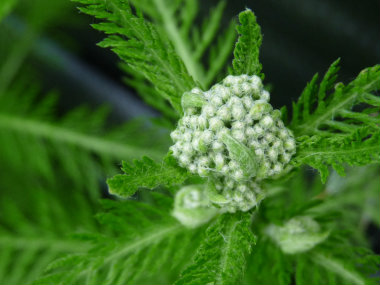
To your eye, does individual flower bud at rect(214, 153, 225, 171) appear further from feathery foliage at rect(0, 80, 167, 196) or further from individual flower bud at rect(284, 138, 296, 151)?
feathery foliage at rect(0, 80, 167, 196)

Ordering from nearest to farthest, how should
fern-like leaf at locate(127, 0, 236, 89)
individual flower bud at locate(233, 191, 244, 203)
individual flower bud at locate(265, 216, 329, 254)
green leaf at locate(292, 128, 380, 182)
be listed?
green leaf at locate(292, 128, 380, 182), individual flower bud at locate(233, 191, 244, 203), individual flower bud at locate(265, 216, 329, 254), fern-like leaf at locate(127, 0, 236, 89)

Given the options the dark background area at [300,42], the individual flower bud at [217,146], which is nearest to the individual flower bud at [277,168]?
the individual flower bud at [217,146]

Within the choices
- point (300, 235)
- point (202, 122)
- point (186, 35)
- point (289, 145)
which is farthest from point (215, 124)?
point (186, 35)

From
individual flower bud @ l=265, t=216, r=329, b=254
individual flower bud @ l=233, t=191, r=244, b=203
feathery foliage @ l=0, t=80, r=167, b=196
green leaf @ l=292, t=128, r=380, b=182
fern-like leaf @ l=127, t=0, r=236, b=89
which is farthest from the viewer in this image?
feathery foliage @ l=0, t=80, r=167, b=196

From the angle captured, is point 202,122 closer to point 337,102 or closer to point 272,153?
point 272,153

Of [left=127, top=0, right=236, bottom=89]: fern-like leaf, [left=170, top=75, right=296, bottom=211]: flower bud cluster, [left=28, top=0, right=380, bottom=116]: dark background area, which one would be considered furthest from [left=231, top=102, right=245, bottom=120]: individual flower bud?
[left=28, top=0, right=380, bottom=116]: dark background area

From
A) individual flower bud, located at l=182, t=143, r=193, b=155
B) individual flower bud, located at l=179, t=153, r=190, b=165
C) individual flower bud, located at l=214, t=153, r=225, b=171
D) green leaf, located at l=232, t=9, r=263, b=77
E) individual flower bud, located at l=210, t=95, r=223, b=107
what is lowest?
individual flower bud, located at l=214, t=153, r=225, b=171

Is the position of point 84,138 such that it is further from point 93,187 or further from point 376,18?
point 376,18
